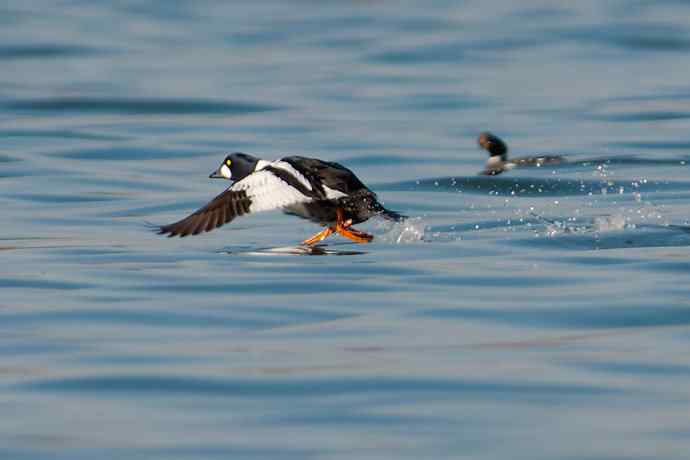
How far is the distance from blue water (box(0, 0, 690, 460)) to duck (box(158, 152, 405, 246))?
0.22 m

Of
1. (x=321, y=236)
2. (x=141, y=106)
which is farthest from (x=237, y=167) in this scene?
(x=141, y=106)

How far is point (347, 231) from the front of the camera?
35.9 feet

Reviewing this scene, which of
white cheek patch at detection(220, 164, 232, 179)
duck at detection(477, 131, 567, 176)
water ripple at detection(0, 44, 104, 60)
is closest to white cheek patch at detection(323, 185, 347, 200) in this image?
white cheek patch at detection(220, 164, 232, 179)

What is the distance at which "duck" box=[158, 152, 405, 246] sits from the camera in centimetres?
1052

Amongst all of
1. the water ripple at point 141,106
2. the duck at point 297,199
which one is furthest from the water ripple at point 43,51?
the duck at point 297,199

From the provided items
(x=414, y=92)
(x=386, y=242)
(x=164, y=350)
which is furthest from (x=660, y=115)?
(x=164, y=350)

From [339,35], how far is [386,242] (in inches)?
817

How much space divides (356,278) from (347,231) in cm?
134

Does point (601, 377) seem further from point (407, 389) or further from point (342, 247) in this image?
point (342, 247)

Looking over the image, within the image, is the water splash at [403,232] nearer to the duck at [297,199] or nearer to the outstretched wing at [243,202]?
the duck at [297,199]

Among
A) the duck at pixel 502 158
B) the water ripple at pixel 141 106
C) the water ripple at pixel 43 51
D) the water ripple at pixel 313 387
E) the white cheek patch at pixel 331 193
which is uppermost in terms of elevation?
the water ripple at pixel 43 51

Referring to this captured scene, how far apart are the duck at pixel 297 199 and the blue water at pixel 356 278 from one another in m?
0.22

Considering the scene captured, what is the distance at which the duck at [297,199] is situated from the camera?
34.5ft

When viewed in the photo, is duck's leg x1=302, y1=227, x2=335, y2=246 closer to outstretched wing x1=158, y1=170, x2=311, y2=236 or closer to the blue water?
the blue water
